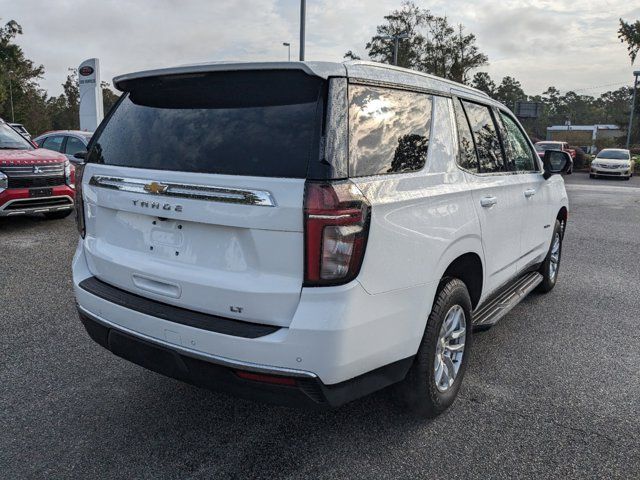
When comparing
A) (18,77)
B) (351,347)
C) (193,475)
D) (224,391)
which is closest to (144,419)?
(193,475)

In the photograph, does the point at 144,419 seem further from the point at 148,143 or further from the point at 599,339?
the point at 599,339

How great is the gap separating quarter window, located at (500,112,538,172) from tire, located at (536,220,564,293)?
0.98 meters

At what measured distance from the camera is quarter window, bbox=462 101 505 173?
3344mm

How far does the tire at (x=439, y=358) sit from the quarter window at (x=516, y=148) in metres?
1.42

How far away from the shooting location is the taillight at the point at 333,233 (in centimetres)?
203

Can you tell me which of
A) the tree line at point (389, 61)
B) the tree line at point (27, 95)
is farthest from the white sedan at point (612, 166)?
the tree line at point (27, 95)

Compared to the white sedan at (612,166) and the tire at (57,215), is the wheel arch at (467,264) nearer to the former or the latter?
the tire at (57,215)

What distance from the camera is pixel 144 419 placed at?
288 centimetres

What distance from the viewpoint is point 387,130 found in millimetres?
2451

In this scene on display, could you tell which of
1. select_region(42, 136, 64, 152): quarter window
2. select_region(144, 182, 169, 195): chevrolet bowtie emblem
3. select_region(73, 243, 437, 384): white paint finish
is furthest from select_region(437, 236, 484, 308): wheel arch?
select_region(42, 136, 64, 152): quarter window

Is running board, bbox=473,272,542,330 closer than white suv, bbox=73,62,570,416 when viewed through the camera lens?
No

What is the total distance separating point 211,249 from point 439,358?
142cm

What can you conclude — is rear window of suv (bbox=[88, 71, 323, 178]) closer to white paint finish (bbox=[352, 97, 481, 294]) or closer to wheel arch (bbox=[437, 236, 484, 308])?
white paint finish (bbox=[352, 97, 481, 294])

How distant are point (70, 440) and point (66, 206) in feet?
21.2
